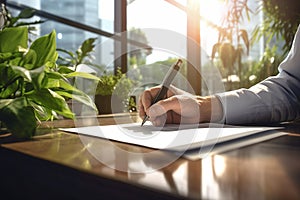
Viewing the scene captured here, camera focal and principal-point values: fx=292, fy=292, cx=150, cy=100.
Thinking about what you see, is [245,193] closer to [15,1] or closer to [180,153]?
[180,153]

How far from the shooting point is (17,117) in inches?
16.1

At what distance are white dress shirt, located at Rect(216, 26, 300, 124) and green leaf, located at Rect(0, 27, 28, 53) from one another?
1.47 feet

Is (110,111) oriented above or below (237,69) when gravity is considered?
below

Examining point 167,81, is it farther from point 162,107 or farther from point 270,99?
point 270,99

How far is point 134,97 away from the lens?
1.17 metres

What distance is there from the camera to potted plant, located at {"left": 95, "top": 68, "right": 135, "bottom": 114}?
99 centimetres

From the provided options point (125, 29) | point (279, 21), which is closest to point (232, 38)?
point (279, 21)

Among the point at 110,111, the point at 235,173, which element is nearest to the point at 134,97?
the point at 110,111

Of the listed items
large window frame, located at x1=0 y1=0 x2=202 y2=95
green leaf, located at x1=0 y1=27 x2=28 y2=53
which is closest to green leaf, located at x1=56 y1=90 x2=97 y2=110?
green leaf, located at x1=0 y1=27 x2=28 y2=53

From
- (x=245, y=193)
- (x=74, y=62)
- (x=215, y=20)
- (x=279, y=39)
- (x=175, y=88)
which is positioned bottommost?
(x=245, y=193)

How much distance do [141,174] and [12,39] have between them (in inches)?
14.8

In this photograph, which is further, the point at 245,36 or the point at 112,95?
the point at 245,36

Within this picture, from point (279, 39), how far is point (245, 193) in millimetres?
1902

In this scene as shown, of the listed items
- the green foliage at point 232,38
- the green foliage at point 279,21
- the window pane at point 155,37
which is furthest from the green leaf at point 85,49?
the green foliage at point 279,21
